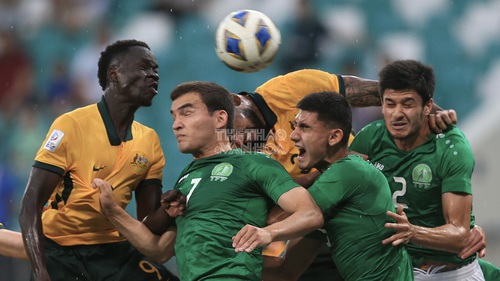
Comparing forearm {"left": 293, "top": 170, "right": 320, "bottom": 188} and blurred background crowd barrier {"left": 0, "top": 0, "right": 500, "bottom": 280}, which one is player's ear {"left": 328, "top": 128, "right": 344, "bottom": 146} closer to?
forearm {"left": 293, "top": 170, "right": 320, "bottom": 188}

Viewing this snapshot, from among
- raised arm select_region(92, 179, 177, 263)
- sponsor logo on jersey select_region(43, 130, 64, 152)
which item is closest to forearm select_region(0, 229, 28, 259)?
A: sponsor logo on jersey select_region(43, 130, 64, 152)

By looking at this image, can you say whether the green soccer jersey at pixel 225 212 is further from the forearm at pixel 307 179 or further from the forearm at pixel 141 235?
the forearm at pixel 307 179

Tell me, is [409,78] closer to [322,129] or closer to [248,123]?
[322,129]

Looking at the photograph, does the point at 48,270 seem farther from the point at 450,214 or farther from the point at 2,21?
the point at 2,21

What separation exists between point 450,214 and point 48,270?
2220 mm

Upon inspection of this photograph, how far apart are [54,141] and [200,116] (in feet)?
3.01

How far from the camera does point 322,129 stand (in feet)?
13.4

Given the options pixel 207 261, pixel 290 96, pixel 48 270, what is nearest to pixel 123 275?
pixel 48 270

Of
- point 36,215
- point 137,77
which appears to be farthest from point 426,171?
point 36,215

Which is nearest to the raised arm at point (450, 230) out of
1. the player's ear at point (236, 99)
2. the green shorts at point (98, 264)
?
the player's ear at point (236, 99)

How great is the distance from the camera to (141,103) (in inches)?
194

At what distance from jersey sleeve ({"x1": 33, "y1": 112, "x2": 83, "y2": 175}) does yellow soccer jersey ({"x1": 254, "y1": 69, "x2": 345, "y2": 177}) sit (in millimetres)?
1236

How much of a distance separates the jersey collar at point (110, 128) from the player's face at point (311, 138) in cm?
118

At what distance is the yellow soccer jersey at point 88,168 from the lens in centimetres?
464
